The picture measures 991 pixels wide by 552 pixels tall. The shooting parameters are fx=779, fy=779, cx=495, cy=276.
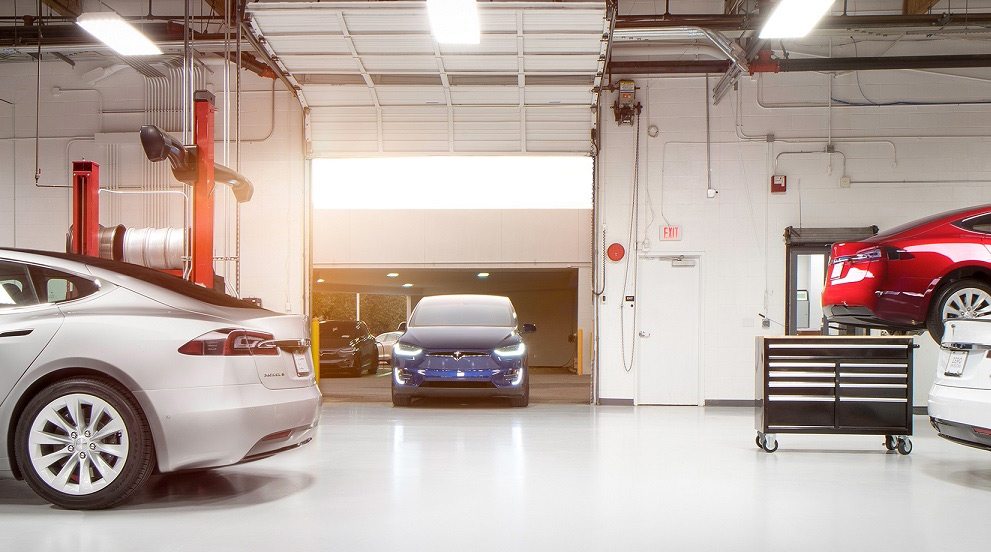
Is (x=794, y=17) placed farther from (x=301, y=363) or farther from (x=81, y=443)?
(x=81, y=443)

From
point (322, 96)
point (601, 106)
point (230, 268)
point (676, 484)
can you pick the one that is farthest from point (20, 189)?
point (676, 484)

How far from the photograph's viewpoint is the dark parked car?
15.5 m

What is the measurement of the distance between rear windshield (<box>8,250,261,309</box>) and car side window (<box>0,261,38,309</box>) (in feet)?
0.38

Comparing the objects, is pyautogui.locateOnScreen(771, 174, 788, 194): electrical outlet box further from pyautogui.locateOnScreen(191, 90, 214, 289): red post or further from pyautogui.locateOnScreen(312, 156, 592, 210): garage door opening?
pyautogui.locateOnScreen(191, 90, 214, 289): red post

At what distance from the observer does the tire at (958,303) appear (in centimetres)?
659

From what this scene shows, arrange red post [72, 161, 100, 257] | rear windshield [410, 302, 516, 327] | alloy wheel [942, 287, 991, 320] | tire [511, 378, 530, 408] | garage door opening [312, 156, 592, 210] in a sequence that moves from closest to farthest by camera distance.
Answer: alloy wheel [942, 287, 991, 320], red post [72, 161, 100, 257], tire [511, 378, 530, 408], rear windshield [410, 302, 516, 327], garage door opening [312, 156, 592, 210]

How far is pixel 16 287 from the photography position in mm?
4137

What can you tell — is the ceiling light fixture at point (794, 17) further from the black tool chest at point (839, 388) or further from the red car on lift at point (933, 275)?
the black tool chest at point (839, 388)

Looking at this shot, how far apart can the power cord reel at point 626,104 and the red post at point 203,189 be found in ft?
17.6

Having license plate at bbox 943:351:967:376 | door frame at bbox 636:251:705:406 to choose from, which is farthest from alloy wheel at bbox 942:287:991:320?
door frame at bbox 636:251:705:406

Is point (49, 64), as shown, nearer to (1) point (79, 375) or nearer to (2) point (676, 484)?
(1) point (79, 375)

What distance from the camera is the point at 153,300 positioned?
4.07m

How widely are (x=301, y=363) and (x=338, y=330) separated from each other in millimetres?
11671

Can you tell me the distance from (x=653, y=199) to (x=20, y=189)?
8.97 metres
